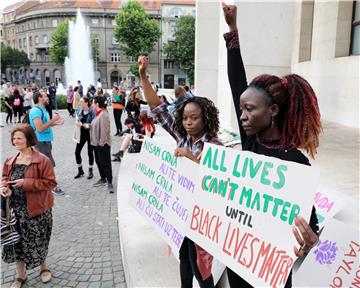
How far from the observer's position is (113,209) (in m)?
6.16

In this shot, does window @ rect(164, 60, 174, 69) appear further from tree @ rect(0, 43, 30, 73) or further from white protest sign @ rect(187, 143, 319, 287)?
white protest sign @ rect(187, 143, 319, 287)

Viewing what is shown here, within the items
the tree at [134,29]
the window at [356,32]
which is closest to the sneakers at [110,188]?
the window at [356,32]

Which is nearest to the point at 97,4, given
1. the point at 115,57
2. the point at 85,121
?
the point at 115,57

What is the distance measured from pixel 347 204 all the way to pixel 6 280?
11.6ft

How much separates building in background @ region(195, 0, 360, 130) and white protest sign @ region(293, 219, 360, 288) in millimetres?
5128

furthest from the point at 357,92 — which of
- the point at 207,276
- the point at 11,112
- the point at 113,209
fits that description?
the point at 11,112

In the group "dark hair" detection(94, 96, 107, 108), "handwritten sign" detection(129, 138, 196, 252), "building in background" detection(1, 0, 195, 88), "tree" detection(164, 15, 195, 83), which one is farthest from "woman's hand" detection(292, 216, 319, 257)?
"building in background" detection(1, 0, 195, 88)

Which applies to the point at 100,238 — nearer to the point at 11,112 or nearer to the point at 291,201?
the point at 291,201

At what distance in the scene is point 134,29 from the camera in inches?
2261

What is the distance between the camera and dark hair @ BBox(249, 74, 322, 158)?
5.78 ft

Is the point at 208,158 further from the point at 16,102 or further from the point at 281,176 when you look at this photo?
the point at 16,102

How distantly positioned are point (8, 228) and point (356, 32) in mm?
9787

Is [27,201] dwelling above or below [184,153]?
below

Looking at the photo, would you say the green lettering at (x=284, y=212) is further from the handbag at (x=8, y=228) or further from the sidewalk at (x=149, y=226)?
the handbag at (x=8, y=228)
